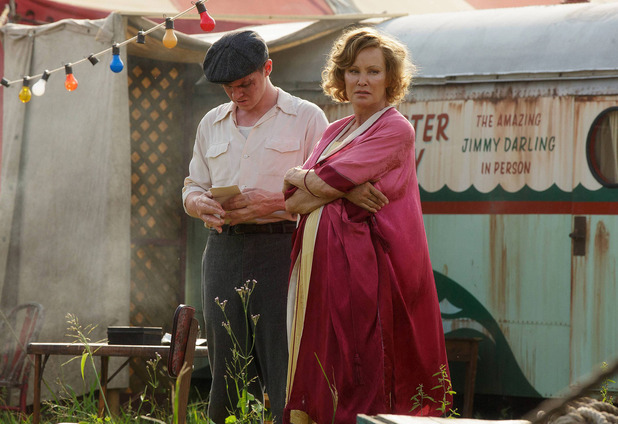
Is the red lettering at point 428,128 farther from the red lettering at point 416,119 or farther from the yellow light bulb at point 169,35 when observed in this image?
the yellow light bulb at point 169,35

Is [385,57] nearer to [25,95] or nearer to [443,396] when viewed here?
[443,396]

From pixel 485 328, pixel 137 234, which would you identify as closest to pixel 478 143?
pixel 485 328

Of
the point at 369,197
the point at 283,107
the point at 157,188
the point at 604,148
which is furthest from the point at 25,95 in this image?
the point at 604,148

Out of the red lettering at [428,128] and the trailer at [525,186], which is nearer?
the trailer at [525,186]

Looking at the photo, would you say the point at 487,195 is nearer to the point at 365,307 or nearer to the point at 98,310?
the point at 98,310

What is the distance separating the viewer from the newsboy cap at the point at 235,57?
321 centimetres

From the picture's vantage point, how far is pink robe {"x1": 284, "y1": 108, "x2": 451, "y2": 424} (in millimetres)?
2791

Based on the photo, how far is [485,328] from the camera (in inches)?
212

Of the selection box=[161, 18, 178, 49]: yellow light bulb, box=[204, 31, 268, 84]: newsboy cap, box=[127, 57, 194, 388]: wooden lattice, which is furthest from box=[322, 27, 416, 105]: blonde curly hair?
box=[127, 57, 194, 388]: wooden lattice

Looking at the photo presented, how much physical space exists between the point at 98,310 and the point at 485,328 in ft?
7.50

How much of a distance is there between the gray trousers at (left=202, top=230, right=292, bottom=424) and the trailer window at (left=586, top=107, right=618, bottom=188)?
8.19 ft

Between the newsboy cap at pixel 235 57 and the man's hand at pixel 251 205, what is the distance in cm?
41

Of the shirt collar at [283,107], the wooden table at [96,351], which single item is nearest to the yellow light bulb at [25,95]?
the wooden table at [96,351]

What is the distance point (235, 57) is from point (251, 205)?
52 cm
